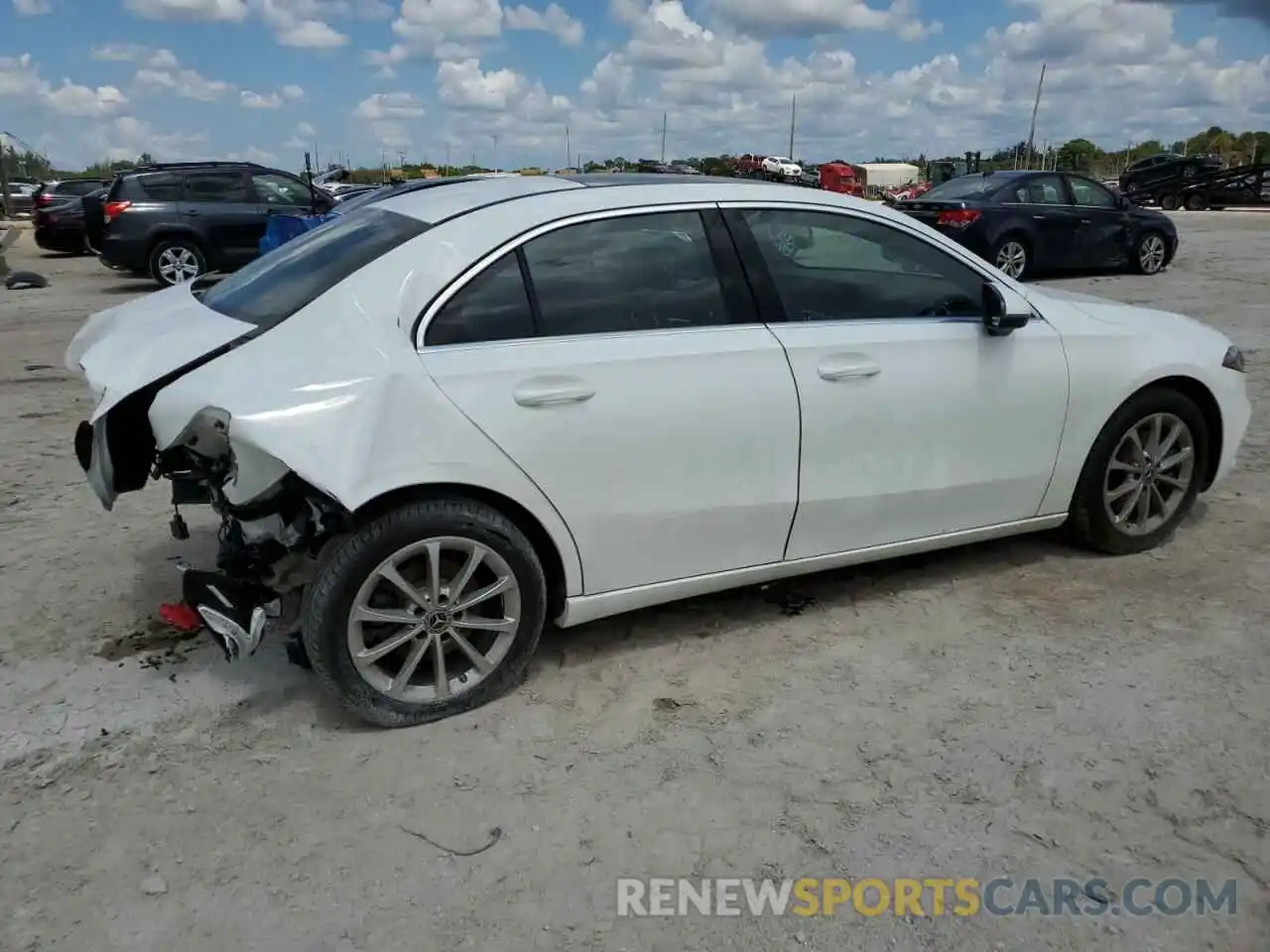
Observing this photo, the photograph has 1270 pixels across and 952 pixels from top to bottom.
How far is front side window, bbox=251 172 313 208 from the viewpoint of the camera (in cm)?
1434

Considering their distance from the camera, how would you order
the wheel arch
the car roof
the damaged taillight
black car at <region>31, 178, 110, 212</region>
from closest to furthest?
the car roof < the wheel arch < the damaged taillight < black car at <region>31, 178, 110, 212</region>

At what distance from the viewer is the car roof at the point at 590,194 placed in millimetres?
3449

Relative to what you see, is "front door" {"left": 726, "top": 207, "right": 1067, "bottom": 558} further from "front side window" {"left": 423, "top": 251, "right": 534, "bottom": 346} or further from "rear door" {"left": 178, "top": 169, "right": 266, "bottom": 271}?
"rear door" {"left": 178, "top": 169, "right": 266, "bottom": 271}

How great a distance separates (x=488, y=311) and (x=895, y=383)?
1501 millimetres

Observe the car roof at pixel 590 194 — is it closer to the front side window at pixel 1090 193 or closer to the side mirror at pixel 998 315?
the side mirror at pixel 998 315

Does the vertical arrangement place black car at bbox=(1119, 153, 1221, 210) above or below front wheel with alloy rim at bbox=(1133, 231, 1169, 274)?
above

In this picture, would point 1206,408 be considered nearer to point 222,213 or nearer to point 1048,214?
point 1048,214

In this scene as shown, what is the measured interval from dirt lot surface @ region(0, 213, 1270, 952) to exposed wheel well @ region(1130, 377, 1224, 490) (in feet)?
1.38

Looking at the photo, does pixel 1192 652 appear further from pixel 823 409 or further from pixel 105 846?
pixel 105 846

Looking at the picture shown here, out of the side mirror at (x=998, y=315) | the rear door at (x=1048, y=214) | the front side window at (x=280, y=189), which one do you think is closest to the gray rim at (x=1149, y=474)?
the side mirror at (x=998, y=315)

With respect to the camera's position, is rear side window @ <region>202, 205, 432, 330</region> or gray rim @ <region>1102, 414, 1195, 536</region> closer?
rear side window @ <region>202, 205, 432, 330</region>

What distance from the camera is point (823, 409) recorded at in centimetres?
359

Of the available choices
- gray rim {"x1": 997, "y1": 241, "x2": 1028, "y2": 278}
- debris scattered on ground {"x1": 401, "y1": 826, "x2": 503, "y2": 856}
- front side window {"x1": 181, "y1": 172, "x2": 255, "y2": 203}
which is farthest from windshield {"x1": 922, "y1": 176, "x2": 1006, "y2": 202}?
debris scattered on ground {"x1": 401, "y1": 826, "x2": 503, "y2": 856}

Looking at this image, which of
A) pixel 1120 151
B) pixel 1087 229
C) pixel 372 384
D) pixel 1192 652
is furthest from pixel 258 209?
pixel 1120 151
